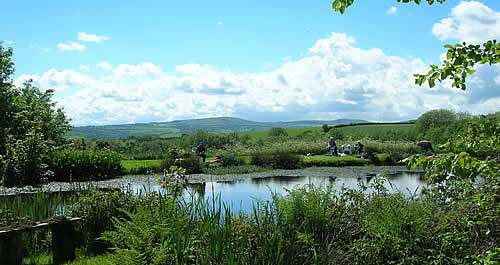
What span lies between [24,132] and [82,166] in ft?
11.6

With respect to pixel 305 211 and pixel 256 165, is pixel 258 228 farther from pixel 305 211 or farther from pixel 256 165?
pixel 256 165

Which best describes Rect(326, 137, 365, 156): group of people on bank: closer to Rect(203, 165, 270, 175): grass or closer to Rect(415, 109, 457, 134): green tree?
Rect(203, 165, 270, 175): grass

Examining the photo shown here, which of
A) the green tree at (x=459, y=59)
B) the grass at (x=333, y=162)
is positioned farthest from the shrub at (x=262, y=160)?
the green tree at (x=459, y=59)

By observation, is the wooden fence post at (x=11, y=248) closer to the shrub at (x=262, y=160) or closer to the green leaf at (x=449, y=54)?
the green leaf at (x=449, y=54)

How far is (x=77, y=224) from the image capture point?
5.36 m

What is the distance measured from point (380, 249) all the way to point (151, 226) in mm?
2064

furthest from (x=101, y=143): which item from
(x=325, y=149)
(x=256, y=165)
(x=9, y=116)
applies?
(x=325, y=149)

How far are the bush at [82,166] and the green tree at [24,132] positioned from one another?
0.61m

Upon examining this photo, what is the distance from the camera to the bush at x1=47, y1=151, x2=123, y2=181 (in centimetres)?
1564

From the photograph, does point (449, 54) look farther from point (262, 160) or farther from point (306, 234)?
point (262, 160)

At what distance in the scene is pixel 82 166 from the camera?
52.8 ft

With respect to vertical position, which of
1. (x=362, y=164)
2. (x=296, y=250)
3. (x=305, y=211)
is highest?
(x=305, y=211)

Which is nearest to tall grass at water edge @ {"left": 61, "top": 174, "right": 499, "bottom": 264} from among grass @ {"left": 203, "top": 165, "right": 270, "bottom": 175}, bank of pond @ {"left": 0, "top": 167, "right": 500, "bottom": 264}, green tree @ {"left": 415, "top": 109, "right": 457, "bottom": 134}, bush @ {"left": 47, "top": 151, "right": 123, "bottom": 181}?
bank of pond @ {"left": 0, "top": 167, "right": 500, "bottom": 264}

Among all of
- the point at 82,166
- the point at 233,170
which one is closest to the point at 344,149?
the point at 233,170
